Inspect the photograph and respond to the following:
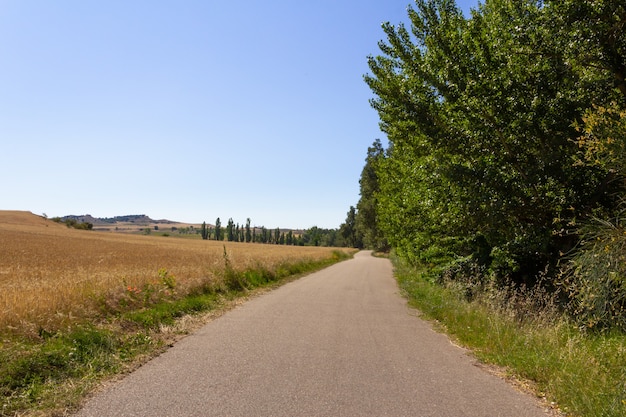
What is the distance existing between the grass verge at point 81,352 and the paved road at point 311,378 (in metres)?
0.40

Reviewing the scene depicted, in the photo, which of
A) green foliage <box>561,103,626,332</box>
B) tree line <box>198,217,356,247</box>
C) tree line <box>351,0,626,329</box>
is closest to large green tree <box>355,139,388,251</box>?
tree line <box>351,0,626,329</box>

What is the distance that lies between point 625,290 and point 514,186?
4.16 m

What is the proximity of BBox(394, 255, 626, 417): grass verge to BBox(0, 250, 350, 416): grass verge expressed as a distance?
534 centimetres

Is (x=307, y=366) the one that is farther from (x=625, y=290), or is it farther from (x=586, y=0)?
(x=586, y=0)

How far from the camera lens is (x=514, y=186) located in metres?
9.59

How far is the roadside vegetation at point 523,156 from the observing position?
6.54 meters

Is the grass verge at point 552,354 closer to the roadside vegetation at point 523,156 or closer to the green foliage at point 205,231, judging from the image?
the roadside vegetation at point 523,156

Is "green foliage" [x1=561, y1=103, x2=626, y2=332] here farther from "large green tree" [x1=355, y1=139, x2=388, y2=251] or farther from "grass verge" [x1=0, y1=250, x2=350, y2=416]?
"large green tree" [x1=355, y1=139, x2=388, y2=251]

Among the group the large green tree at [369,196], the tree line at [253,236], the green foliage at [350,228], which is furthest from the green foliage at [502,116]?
the tree line at [253,236]

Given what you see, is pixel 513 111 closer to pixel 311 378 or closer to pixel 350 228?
pixel 311 378

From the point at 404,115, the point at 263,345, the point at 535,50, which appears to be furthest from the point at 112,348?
the point at 535,50

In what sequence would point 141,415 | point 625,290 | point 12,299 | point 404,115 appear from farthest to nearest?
point 404,115 < point 12,299 < point 625,290 < point 141,415

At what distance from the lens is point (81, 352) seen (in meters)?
→ 6.25

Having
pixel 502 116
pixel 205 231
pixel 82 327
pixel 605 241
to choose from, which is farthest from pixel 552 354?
pixel 205 231
